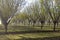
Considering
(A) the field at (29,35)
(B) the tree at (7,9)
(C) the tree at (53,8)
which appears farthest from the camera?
(C) the tree at (53,8)

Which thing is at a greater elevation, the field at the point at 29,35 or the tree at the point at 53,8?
the tree at the point at 53,8

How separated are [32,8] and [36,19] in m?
4.08

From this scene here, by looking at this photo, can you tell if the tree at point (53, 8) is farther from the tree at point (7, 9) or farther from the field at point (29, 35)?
the tree at point (7, 9)

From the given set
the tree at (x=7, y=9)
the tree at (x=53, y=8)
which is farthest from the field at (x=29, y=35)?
the tree at (x=53, y=8)

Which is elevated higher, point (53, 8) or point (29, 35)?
point (53, 8)

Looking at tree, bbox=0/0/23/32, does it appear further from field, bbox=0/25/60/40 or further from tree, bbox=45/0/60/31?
tree, bbox=45/0/60/31

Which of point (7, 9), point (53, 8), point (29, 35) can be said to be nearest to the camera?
point (29, 35)

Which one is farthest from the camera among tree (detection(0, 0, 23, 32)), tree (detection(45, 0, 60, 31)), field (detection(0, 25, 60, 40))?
tree (detection(45, 0, 60, 31))

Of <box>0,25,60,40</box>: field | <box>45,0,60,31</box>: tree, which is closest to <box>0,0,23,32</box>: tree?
<box>0,25,60,40</box>: field

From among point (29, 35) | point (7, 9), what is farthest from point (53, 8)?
point (29, 35)

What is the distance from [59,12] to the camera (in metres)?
37.0

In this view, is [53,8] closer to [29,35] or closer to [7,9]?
[7,9]

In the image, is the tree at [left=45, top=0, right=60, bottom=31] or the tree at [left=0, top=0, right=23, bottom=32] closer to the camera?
the tree at [left=0, top=0, right=23, bottom=32]

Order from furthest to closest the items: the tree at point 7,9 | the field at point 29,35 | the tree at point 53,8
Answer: the tree at point 53,8
the tree at point 7,9
the field at point 29,35
